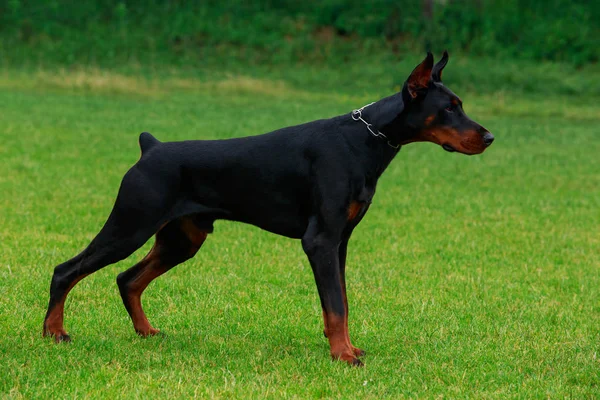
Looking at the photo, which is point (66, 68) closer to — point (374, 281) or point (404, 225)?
point (404, 225)

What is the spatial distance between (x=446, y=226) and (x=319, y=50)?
24.0 m

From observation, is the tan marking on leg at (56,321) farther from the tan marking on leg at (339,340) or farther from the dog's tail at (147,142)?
the tan marking on leg at (339,340)

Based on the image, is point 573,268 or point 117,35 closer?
point 573,268

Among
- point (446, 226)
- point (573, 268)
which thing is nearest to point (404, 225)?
point (446, 226)

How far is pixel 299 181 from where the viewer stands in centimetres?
Result: 653

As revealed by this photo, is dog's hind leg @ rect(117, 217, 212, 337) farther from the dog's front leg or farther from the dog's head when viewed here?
the dog's head

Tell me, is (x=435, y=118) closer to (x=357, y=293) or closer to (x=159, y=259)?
(x=159, y=259)

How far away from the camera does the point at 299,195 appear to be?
6566mm

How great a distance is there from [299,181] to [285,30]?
31.4 metres

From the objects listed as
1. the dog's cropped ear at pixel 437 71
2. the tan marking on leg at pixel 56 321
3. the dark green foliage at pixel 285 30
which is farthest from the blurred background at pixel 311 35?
the tan marking on leg at pixel 56 321

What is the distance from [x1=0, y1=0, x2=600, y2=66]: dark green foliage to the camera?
114 feet

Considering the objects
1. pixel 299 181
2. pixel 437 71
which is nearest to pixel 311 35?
pixel 437 71

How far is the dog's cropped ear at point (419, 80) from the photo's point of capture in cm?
624

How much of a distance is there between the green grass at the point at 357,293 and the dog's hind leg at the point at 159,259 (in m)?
0.16
